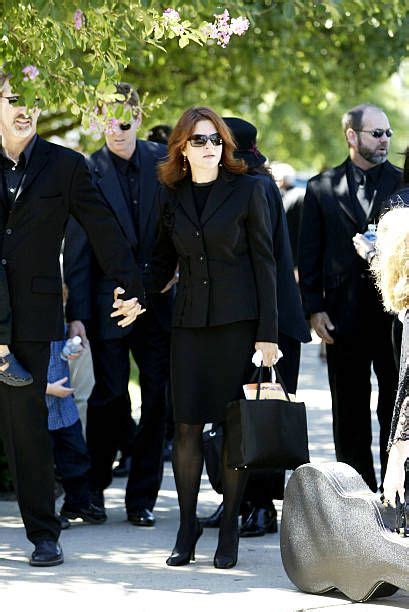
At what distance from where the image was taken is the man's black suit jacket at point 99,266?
7.99 m

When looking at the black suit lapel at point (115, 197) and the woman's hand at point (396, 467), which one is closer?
the woman's hand at point (396, 467)

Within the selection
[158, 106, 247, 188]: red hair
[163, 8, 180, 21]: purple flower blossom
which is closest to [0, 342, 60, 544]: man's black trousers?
[158, 106, 247, 188]: red hair

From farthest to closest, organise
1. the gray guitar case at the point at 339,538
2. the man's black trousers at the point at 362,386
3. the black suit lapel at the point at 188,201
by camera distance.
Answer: the man's black trousers at the point at 362,386, the black suit lapel at the point at 188,201, the gray guitar case at the point at 339,538

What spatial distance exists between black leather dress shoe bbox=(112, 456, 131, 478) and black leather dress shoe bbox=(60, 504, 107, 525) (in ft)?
5.69

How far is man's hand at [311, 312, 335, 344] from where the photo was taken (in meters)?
8.26

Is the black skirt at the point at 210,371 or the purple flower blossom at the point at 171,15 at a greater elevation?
the purple flower blossom at the point at 171,15

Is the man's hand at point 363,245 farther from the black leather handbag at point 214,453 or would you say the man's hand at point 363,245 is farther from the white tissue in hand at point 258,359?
the black leather handbag at point 214,453

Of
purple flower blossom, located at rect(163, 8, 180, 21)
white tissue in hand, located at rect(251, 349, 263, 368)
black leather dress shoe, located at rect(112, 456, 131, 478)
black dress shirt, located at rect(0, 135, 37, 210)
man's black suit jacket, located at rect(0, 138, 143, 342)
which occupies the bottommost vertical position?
black leather dress shoe, located at rect(112, 456, 131, 478)

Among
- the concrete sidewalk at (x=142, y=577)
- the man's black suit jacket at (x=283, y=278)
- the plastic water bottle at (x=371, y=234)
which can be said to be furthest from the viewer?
the plastic water bottle at (x=371, y=234)

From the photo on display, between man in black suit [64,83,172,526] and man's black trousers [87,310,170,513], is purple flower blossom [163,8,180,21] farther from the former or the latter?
man's black trousers [87,310,170,513]

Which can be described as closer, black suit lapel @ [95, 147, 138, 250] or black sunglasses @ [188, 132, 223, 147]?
black sunglasses @ [188, 132, 223, 147]

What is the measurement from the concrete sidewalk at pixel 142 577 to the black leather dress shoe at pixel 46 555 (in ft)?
0.14

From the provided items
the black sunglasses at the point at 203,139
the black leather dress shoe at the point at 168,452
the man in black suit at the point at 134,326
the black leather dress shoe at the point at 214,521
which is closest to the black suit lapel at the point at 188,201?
the black sunglasses at the point at 203,139

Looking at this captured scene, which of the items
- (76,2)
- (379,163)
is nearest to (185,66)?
(379,163)
